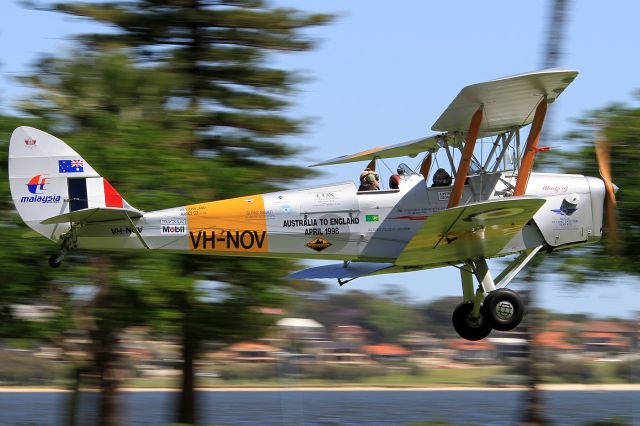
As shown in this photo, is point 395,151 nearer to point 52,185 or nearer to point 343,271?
point 343,271

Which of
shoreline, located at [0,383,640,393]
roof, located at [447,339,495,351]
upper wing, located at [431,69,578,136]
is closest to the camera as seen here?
upper wing, located at [431,69,578,136]

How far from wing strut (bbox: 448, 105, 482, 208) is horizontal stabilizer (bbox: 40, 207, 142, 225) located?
4.14 metres

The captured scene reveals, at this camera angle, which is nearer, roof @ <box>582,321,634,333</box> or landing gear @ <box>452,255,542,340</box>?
landing gear @ <box>452,255,542,340</box>

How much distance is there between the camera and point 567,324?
75.0 meters

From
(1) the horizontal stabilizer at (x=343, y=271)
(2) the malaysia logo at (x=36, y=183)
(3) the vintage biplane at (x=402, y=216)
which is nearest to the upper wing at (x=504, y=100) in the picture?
(3) the vintage biplane at (x=402, y=216)

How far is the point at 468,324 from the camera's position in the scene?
14391 millimetres

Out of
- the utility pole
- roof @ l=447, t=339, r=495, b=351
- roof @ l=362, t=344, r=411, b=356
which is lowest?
roof @ l=362, t=344, r=411, b=356

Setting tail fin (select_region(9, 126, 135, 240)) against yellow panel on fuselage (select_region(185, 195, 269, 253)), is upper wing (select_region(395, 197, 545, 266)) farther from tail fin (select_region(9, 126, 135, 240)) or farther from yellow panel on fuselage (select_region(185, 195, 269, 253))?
tail fin (select_region(9, 126, 135, 240))

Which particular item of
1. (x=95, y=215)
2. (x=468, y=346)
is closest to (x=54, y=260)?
(x=95, y=215)

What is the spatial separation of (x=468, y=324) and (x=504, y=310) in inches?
44.1

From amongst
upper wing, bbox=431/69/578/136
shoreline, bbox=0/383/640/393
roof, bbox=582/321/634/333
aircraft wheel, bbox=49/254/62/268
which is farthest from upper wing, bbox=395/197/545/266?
roof, bbox=582/321/634/333

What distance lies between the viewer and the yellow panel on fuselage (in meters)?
13.3

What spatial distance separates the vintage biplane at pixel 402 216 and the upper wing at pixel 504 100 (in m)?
0.02

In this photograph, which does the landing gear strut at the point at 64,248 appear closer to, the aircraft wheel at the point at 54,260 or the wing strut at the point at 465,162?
the aircraft wheel at the point at 54,260
